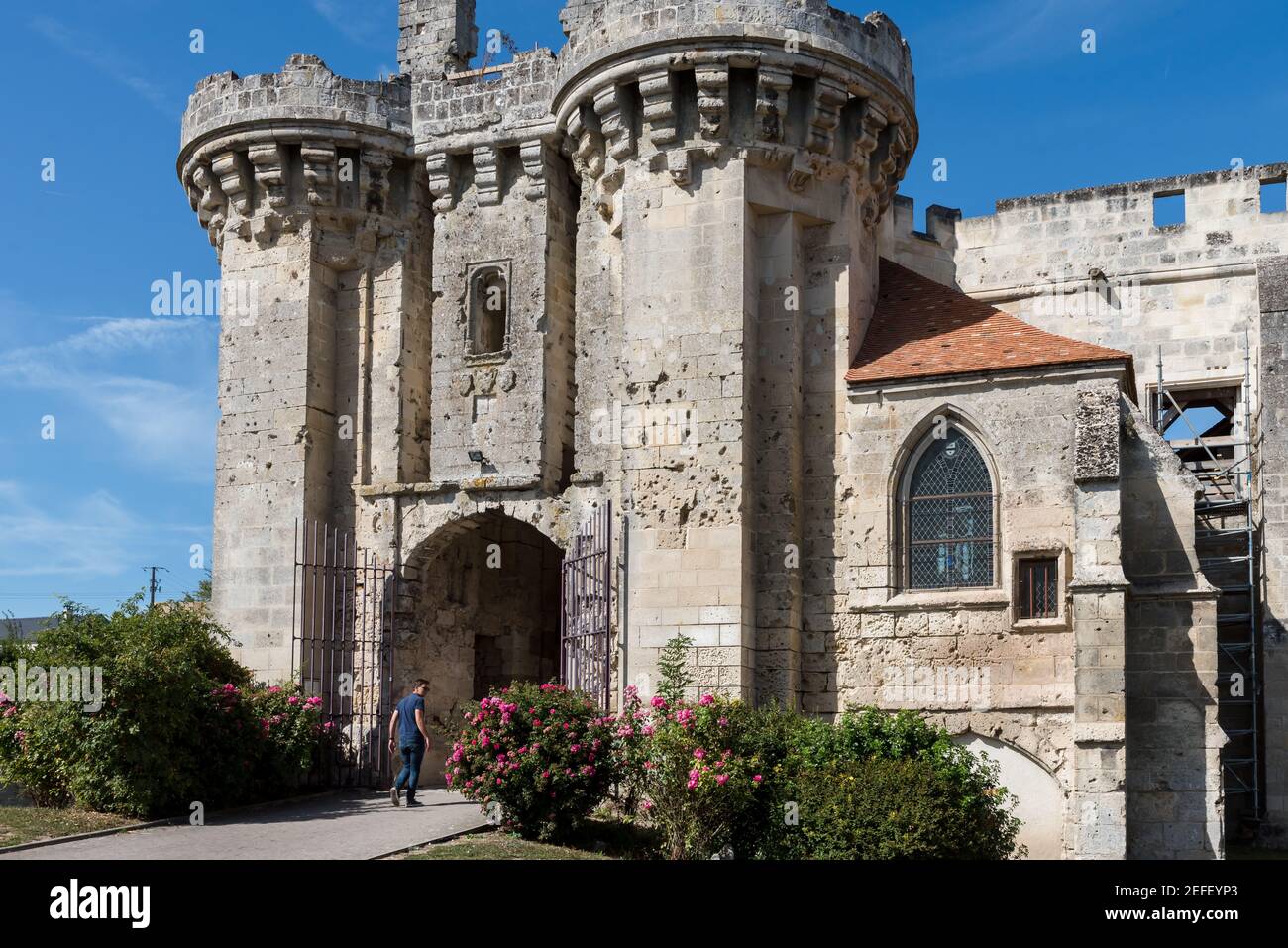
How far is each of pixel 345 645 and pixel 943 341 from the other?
8.73 meters

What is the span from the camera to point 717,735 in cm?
1559

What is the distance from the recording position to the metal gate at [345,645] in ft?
66.8

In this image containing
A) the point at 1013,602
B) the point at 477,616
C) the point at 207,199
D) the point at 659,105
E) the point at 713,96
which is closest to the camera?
the point at 1013,602

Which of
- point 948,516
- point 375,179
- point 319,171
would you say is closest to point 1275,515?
point 948,516

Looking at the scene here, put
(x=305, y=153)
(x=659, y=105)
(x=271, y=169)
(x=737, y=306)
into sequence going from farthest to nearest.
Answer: (x=271, y=169)
(x=305, y=153)
(x=659, y=105)
(x=737, y=306)

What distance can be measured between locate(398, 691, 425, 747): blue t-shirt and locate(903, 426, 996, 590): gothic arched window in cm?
578

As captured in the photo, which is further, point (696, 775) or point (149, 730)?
point (149, 730)

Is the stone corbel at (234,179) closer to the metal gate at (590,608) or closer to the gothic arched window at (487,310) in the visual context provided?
the gothic arched window at (487,310)

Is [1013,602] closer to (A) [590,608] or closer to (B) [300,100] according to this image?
(A) [590,608]

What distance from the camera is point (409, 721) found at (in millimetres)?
17875

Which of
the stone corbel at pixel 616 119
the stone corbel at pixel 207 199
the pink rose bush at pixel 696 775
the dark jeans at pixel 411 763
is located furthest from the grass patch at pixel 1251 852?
the stone corbel at pixel 207 199

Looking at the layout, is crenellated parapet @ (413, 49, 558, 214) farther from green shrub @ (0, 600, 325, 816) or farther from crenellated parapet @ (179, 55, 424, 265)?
green shrub @ (0, 600, 325, 816)

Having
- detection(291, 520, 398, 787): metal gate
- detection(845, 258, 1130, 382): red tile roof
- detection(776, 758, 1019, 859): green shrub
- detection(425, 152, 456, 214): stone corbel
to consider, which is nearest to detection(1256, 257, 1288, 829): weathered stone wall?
detection(845, 258, 1130, 382): red tile roof
